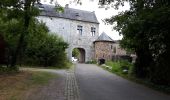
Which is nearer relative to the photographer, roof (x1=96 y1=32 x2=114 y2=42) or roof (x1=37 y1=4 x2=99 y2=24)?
roof (x1=37 y1=4 x2=99 y2=24)

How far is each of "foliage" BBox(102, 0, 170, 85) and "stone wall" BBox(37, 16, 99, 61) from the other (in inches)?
1750

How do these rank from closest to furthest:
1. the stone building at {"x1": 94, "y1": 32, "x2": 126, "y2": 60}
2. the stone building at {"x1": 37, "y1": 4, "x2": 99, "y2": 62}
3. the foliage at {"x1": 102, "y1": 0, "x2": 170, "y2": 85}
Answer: the foliage at {"x1": 102, "y1": 0, "x2": 170, "y2": 85}
the stone building at {"x1": 37, "y1": 4, "x2": 99, "y2": 62}
the stone building at {"x1": 94, "y1": 32, "x2": 126, "y2": 60}

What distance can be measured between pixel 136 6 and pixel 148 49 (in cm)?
405

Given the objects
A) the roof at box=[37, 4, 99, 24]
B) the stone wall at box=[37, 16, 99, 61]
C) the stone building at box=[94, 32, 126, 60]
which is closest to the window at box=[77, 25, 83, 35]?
the stone wall at box=[37, 16, 99, 61]

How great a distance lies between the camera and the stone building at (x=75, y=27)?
70.1 metres

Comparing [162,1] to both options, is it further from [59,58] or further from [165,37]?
[59,58]

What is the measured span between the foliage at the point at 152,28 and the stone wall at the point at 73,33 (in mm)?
44455

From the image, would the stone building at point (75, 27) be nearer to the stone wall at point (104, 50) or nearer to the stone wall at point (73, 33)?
→ the stone wall at point (73, 33)

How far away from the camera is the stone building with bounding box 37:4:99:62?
70.1 m

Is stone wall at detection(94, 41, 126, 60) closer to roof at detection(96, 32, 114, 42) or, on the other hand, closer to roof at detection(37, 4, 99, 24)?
roof at detection(96, 32, 114, 42)

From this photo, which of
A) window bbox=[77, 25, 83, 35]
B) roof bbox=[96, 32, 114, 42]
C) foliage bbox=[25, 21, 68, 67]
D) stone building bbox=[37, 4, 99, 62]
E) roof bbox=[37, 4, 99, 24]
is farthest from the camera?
window bbox=[77, 25, 83, 35]

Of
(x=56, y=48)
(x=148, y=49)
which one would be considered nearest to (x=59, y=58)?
(x=56, y=48)

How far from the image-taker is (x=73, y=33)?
236ft

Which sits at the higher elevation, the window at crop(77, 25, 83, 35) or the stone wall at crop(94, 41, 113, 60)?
the window at crop(77, 25, 83, 35)
